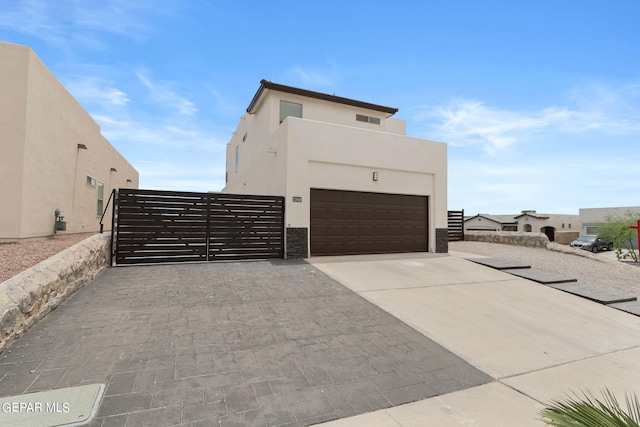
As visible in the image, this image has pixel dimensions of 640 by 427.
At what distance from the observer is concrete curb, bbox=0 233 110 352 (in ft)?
11.6

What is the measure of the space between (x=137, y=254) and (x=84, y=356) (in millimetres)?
5483

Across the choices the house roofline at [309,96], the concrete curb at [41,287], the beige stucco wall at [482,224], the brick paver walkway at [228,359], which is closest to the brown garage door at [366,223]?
the brick paver walkway at [228,359]

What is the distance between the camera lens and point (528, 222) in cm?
3828

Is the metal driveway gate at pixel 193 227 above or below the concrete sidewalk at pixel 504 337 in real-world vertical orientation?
above

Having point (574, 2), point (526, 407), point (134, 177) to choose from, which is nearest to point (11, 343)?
point (526, 407)

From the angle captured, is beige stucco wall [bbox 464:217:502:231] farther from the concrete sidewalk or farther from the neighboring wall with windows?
the neighboring wall with windows

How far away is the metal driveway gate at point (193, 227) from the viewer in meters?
8.24

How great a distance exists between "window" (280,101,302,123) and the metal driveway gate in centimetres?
530

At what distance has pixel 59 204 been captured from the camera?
1098 centimetres

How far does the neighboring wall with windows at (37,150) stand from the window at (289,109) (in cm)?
819

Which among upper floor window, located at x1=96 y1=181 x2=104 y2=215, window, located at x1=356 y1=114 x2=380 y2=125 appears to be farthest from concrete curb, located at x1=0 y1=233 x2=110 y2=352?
window, located at x1=356 y1=114 x2=380 y2=125

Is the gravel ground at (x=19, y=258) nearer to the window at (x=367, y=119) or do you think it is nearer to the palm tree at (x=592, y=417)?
the palm tree at (x=592, y=417)

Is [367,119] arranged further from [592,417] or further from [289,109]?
[592,417]

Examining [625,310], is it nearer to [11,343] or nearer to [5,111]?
[11,343]
